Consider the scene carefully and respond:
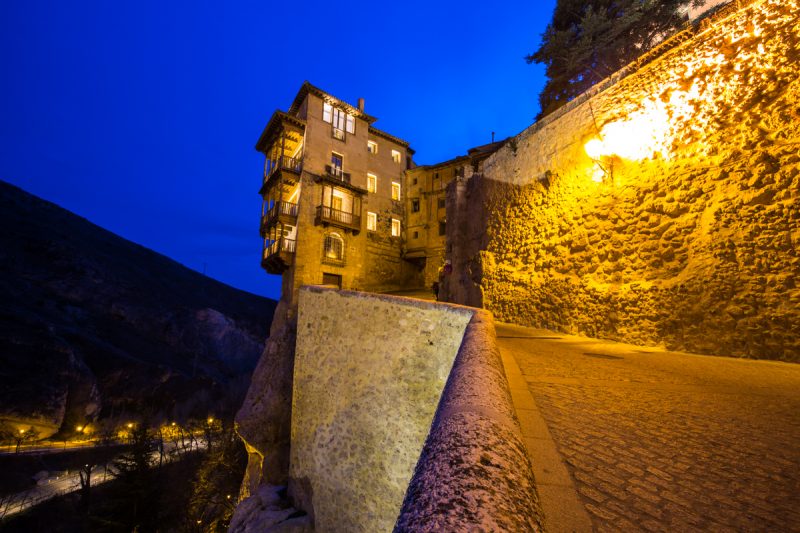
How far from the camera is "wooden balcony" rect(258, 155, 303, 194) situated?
924 inches

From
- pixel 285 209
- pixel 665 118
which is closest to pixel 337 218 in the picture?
pixel 285 209

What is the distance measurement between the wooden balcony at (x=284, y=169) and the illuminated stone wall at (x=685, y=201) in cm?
1828

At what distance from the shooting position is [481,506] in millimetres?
917

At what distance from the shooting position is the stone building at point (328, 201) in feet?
75.7

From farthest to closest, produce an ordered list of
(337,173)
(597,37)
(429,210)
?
(429,210) → (337,173) → (597,37)

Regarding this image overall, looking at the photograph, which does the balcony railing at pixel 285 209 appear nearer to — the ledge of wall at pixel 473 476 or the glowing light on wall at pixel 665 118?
the glowing light on wall at pixel 665 118

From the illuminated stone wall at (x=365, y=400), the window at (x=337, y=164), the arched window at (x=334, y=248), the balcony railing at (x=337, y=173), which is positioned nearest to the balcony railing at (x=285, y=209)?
the arched window at (x=334, y=248)

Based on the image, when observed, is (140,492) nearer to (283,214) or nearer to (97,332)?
(283,214)

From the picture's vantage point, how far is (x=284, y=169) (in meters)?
23.4

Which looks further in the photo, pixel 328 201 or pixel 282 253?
pixel 328 201

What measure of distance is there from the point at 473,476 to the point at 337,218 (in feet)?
78.4

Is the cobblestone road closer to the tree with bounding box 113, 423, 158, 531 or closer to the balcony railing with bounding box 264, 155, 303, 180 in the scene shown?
the balcony railing with bounding box 264, 155, 303, 180

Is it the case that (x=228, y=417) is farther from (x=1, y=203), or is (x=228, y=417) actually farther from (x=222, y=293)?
(x=1, y=203)

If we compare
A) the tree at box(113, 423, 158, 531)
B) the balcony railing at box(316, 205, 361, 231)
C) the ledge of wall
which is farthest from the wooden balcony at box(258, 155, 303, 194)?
the ledge of wall
